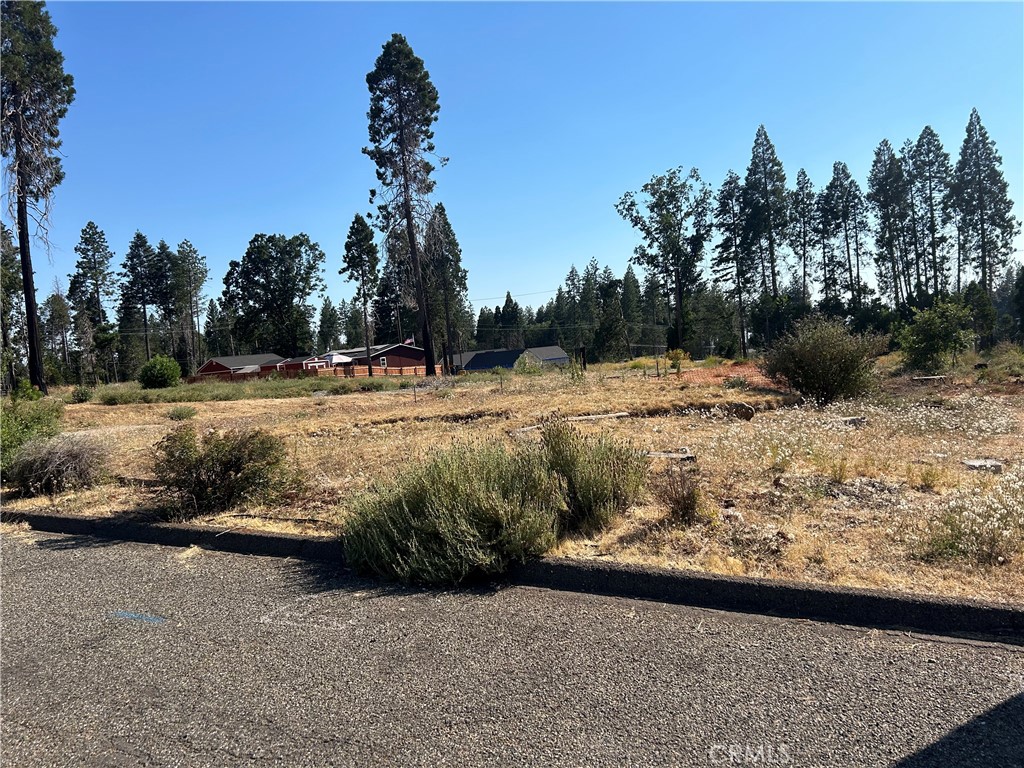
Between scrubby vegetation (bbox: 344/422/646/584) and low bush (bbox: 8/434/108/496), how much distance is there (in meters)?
4.82

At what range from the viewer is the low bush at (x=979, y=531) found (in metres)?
3.58

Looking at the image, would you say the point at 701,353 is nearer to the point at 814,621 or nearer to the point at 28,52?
the point at 28,52

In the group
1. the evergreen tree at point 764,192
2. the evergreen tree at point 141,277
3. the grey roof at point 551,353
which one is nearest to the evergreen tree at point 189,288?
the evergreen tree at point 141,277

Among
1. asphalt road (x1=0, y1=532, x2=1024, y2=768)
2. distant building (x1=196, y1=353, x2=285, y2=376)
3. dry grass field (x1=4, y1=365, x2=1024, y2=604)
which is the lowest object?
asphalt road (x1=0, y1=532, x2=1024, y2=768)

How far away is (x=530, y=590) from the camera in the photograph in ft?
12.6

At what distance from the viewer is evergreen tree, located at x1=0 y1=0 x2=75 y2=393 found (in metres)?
21.7

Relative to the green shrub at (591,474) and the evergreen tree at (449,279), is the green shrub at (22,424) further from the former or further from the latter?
the evergreen tree at (449,279)

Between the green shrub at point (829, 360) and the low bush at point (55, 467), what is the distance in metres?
11.6

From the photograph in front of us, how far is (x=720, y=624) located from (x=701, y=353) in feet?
196

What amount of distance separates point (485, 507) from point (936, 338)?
64.5 ft

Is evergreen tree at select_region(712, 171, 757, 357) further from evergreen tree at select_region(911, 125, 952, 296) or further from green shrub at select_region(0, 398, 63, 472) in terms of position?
green shrub at select_region(0, 398, 63, 472)

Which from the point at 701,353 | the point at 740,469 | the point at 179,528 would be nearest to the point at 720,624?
the point at 740,469

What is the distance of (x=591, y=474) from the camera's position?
4.88 meters

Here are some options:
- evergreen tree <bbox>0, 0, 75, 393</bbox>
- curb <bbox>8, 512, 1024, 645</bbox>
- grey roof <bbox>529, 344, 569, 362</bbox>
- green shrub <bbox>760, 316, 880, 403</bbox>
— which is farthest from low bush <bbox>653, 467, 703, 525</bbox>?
grey roof <bbox>529, 344, 569, 362</bbox>
